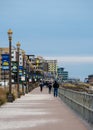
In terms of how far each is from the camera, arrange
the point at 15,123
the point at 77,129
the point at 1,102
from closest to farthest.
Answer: the point at 77,129
the point at 15,123
the point at 1,102

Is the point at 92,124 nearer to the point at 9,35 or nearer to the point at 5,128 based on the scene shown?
the point at 5,128

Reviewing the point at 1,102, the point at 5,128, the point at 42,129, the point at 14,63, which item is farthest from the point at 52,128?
the point at 14,63

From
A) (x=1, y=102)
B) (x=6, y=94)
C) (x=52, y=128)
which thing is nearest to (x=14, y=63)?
(x=6, y=94)

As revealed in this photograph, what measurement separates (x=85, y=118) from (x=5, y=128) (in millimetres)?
4111

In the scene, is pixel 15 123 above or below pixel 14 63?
below

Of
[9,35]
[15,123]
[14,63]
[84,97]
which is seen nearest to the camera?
[15,123]

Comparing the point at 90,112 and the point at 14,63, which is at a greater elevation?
the point at 14,63

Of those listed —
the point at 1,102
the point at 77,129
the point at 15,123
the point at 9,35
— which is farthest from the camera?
the point at 9,35

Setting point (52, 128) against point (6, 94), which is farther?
point (6, 94)

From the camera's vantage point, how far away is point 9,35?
41.3m

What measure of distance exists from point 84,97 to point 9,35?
66.3ft

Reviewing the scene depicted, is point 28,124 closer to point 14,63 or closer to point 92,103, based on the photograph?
point 92,103

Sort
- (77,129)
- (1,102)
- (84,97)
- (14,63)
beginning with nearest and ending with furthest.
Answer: (77,129) < (84,97) < (1,102) < (14,63)

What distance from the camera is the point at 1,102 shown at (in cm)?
3541
